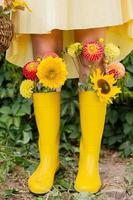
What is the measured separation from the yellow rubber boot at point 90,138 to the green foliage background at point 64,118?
0.45m

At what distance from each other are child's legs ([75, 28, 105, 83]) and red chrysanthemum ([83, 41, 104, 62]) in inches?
1.3

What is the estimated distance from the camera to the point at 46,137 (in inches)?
77.4

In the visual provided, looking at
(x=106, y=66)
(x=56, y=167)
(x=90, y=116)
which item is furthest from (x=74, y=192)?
(x=106, y=66)

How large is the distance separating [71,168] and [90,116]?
0.38m

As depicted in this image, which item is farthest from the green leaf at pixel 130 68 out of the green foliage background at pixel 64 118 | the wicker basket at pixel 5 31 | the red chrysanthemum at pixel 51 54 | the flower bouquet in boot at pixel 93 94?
the wicker basket at pixel 5 31

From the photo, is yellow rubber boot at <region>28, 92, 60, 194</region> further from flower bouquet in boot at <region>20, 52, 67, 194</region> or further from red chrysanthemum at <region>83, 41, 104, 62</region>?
red chrysanthemum at <region>83, 41, 104, 62</region>

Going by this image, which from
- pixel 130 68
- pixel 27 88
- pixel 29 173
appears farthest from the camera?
pixel 130 68

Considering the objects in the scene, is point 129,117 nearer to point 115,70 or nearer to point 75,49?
point 115,70

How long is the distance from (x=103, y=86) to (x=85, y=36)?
19 cm

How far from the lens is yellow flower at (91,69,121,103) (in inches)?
73.5

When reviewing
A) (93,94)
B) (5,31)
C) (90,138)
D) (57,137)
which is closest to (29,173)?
(57,137)

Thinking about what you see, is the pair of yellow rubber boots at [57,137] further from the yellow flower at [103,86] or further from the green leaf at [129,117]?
the green leaf at [129,117]

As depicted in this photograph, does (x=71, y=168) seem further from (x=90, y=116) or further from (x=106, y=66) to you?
(x=106, y=66)

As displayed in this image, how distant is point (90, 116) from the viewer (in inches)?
75.9
